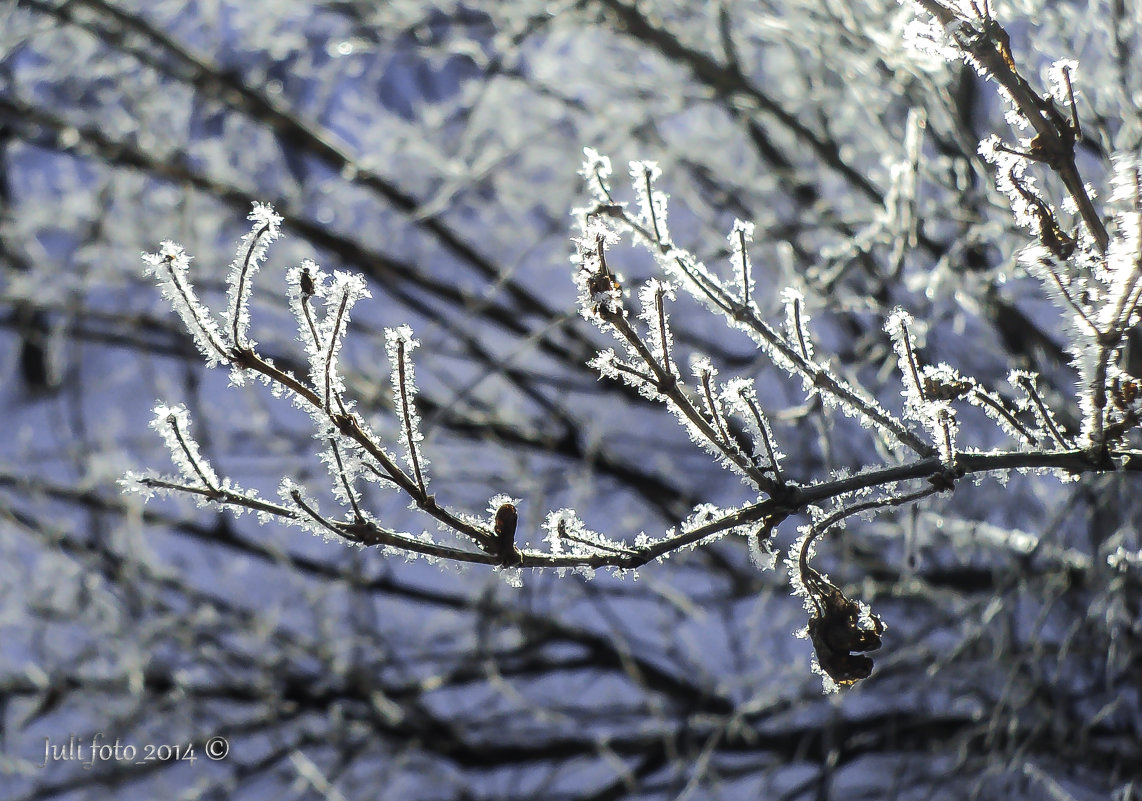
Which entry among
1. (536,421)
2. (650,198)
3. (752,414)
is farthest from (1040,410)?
(536,421)

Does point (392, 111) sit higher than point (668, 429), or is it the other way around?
point (392, 111)

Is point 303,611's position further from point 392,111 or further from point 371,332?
point 392,111

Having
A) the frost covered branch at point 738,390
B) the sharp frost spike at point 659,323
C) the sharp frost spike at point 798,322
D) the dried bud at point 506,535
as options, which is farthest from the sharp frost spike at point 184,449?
the sharp frost spike at point 798,322

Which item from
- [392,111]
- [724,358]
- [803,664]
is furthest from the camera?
[392,111]

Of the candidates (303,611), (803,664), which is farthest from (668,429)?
(303,611)

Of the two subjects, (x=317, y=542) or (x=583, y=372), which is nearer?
(x=583, y=372)

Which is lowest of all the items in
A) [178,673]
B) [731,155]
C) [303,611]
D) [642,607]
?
[178,673]

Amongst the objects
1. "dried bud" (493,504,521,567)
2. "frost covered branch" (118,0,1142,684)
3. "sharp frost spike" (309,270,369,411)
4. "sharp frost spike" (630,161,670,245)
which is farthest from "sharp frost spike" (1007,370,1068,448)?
"sharp frost spike" (309,270,369,411)
